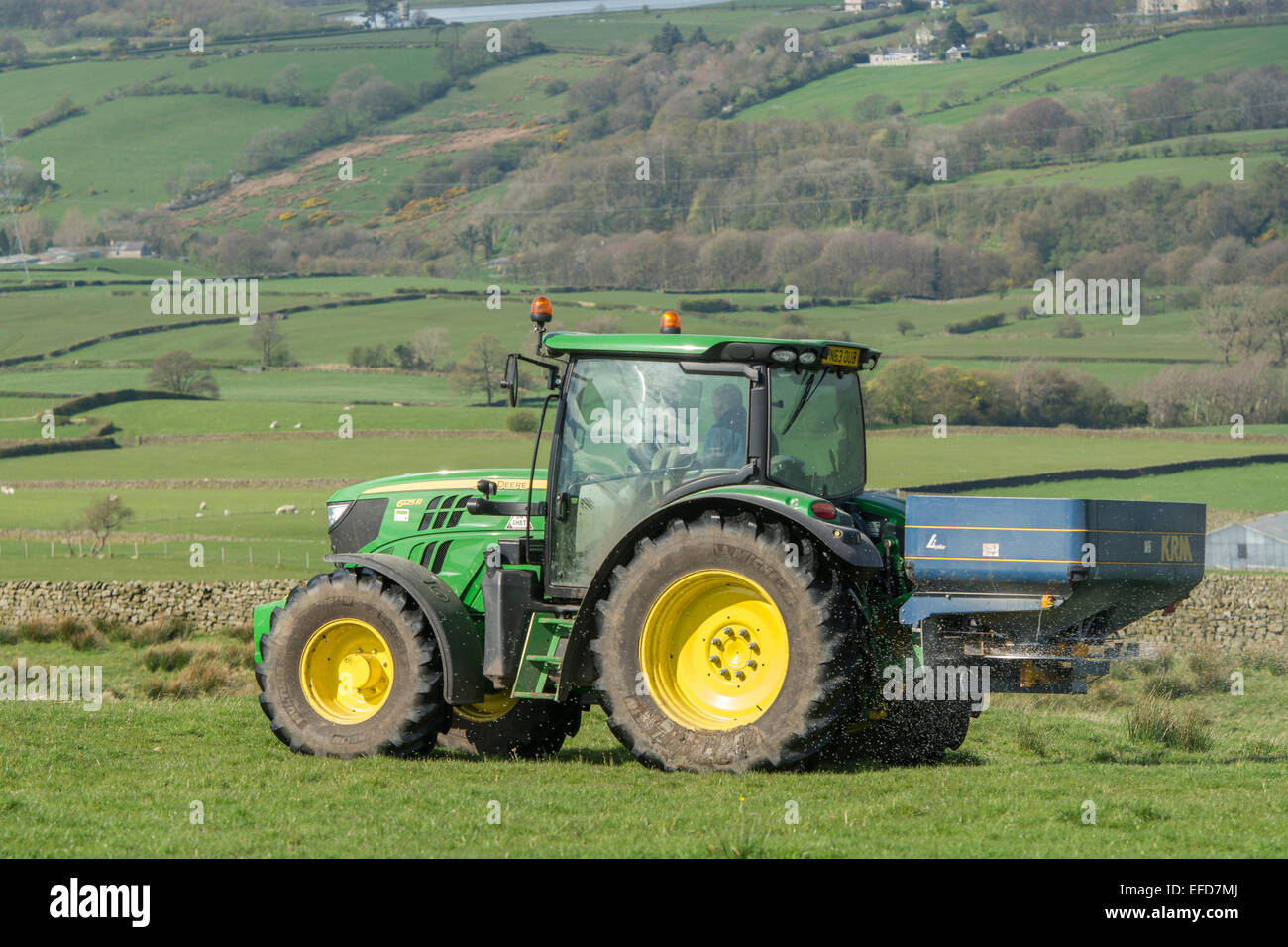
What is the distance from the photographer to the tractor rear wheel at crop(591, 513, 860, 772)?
8.75 m

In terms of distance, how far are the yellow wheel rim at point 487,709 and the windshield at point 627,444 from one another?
5.48ft

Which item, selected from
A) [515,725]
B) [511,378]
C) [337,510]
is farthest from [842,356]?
[337,510]

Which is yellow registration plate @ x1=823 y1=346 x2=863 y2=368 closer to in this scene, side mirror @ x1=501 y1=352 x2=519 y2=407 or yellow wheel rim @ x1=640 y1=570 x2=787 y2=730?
yellow wheel rim @ x1=640 y1=570 x2=787 y2=730

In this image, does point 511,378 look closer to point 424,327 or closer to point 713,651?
point 713,651

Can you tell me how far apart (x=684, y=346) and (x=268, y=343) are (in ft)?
372

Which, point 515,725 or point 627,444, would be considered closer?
point 627,444

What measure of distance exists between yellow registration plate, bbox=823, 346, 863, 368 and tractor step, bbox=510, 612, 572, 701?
255 centimetres

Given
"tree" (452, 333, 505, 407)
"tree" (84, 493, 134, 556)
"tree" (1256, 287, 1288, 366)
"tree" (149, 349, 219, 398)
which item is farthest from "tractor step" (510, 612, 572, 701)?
"tree" (1256, 287, 1288, 366)

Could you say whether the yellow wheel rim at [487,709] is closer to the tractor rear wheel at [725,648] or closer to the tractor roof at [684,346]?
the tractor rear wheel at [725,648]

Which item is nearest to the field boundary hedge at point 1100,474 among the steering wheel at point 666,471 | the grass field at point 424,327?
the grass field at point 424,327

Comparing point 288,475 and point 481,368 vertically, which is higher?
point 481,368

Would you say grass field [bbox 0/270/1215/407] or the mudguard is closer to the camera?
the mudguard

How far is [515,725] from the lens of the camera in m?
11.3
